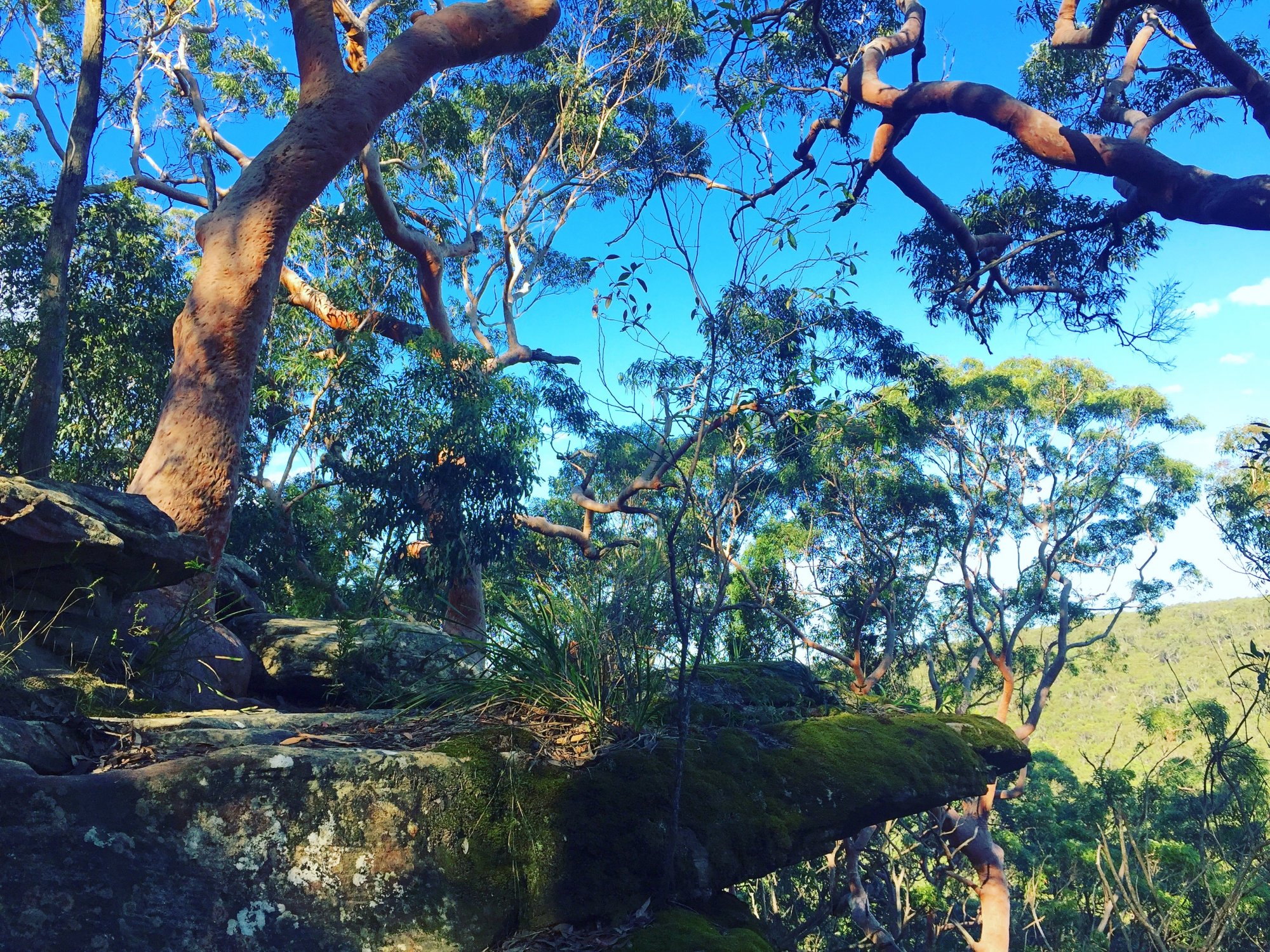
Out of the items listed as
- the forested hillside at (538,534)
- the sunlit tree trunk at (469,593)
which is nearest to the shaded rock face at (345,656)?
the forested hillside at (538,534)

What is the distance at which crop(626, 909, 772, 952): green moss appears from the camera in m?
2.48

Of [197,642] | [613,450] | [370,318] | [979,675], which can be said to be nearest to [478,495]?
[370,318]

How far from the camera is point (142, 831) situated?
2225mm

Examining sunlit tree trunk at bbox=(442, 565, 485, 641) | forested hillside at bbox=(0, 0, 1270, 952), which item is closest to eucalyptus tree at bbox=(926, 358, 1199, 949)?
forested hillside at bbox=(0, 0, 1270, 952)

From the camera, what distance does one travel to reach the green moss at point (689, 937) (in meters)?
2.48

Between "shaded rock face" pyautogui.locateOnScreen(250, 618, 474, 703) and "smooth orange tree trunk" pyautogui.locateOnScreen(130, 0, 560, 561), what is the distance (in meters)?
1.01

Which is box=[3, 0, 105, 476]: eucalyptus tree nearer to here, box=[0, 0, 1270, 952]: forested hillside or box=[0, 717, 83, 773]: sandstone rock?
box=[0, 0, 1270, 952]: forested hillside

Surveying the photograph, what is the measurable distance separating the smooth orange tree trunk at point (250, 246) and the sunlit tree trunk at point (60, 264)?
1.98 m

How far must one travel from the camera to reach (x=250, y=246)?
21.8 ft

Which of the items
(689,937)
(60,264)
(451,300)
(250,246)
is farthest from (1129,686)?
(60,264)

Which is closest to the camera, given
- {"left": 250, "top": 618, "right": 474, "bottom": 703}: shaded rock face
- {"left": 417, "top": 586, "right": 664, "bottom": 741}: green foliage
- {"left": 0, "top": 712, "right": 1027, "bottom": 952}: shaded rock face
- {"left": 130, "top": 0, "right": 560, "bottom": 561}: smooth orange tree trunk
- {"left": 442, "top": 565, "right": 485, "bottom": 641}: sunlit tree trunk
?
{"left": 0, "top": 712, "right": 1027, "bottom": 952}: shaded rock face

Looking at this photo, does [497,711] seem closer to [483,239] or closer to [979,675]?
[483,239]

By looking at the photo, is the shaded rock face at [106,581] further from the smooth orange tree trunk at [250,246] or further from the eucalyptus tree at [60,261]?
the eucalyptus tree at [60,261]

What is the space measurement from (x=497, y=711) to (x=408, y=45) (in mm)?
7193
